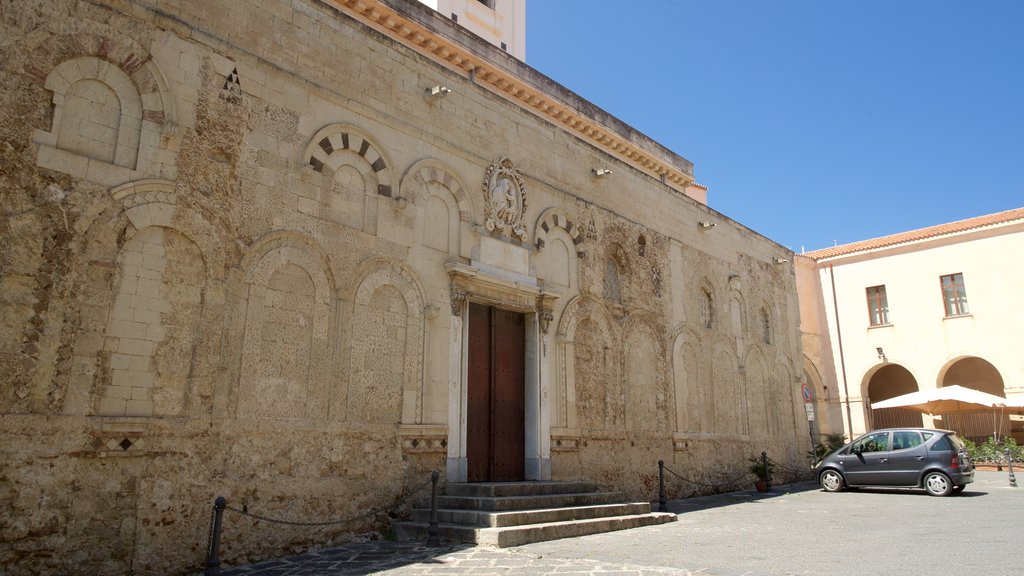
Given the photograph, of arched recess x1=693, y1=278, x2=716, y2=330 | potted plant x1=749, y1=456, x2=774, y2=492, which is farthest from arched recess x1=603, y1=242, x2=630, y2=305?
potted plant x1=749, y1=456, x2=774, y2=492

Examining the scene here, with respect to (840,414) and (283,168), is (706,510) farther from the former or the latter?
(840,414)


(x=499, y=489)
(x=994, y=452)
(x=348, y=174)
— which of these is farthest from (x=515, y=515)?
(x=994, y=452)

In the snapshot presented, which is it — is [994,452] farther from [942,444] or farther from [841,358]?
[942,444]

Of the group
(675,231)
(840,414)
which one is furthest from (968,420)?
(675,231)

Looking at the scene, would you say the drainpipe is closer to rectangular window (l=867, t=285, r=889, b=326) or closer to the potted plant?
rectangular window (l=867, t=285, r=889, b=326)

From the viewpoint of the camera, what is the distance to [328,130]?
9156 mm

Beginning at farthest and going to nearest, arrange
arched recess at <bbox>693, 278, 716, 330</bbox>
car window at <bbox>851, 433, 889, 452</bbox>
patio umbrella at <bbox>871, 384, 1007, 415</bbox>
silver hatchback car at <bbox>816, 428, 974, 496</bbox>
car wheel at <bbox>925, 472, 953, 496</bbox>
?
patio umbrella at <bbox>871, 384, 1007, 415</bbox> → arched recess at <bbox>693, 278, 716, 330</bbox> → car window at <bbox>851, 433, 889, 452</bbox> → silver hatchback car at <bbox>816, 428, 974, 496</bbox> → car wheel at <bbox>925, 472, 953, 496</bbox>

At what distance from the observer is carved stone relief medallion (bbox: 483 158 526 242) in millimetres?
11273

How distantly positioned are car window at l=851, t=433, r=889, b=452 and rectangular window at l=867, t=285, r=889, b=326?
15592mm

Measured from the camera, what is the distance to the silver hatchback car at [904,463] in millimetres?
13867

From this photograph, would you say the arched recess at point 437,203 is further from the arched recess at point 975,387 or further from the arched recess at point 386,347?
the arched recess at point 975,387

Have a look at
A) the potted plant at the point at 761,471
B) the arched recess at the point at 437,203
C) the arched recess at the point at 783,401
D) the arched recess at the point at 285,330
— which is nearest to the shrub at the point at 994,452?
the arched recess at the point at 783,401

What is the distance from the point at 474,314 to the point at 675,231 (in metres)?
6.66

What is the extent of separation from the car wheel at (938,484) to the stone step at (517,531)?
303 inches
